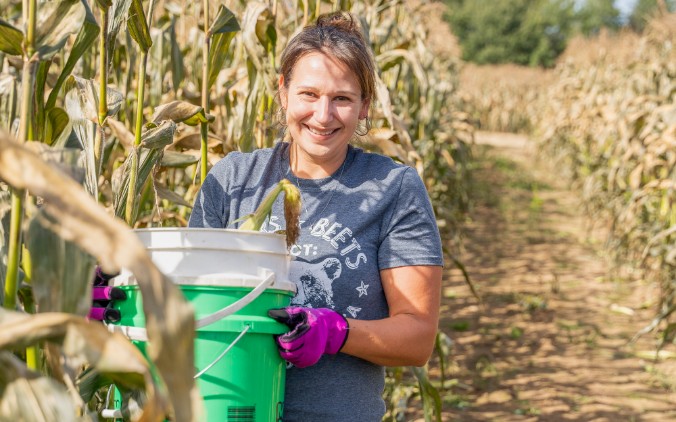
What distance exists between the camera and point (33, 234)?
0.88 meters

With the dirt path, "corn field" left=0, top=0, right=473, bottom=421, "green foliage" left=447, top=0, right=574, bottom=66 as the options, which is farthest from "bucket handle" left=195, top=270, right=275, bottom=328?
"green foliage" left=447, top=0, right=574, bottom=66

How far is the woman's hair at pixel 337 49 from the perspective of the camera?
1620 mm

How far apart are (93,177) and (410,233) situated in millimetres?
554

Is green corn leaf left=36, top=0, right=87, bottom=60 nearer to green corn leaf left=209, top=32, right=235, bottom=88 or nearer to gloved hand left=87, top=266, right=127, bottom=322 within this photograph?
gloved hand left=87, top=266, right=127, bottom=322

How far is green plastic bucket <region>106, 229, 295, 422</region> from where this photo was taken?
1.24m

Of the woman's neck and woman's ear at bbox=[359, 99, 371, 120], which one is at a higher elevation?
woman's ear at bbox=[359, 99, 371, 120]

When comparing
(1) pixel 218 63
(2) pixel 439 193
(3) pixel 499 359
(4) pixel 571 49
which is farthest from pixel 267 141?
(4) pixel 571 49

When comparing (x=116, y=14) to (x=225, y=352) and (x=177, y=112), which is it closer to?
(x=177, y=112)

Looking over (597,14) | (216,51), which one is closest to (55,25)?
(216,51)

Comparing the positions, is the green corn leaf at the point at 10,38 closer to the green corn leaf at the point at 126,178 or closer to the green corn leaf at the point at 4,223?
the green corn leaf at the point at 4,223

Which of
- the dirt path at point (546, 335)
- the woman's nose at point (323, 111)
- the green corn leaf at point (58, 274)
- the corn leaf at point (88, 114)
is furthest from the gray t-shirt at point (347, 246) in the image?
the dirt path at point (546, 335)

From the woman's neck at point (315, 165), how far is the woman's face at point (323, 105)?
1.1 inches

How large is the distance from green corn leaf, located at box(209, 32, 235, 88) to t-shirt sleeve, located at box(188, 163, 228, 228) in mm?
453

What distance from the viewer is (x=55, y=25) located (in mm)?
1188
